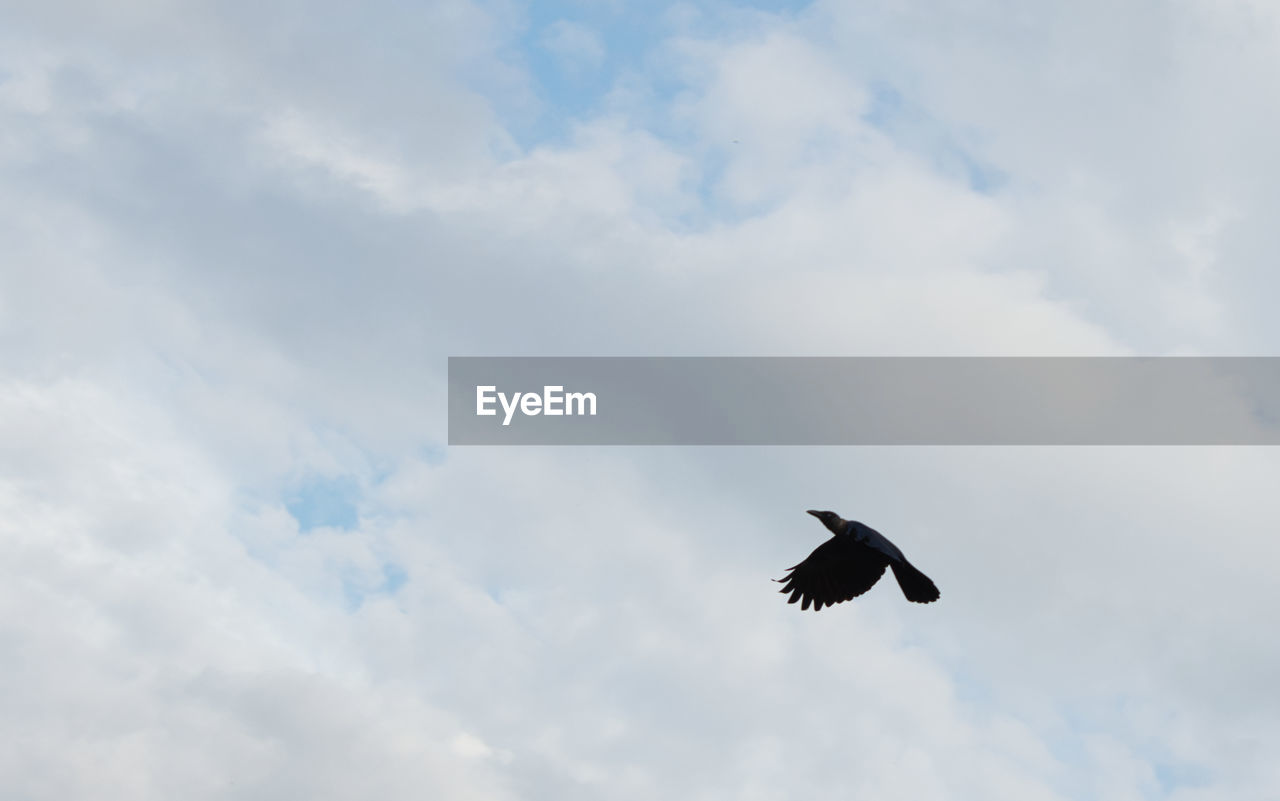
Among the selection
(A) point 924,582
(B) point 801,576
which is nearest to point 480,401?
(B) point 801,576

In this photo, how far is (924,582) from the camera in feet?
122

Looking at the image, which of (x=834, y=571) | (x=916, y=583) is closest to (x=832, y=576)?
(x=834, y=571)

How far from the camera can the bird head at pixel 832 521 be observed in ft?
127

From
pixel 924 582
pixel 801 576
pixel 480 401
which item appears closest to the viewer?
pixel 924 582

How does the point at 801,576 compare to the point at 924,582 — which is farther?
the point at 801,576

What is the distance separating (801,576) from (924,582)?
4766 millimetres

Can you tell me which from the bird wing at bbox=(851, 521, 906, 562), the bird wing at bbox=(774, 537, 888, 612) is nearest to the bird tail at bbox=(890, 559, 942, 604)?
the bird wing at bbox=(851, 521, 906, 562)

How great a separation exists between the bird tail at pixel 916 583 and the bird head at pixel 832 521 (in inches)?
85.5

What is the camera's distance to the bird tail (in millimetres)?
36938

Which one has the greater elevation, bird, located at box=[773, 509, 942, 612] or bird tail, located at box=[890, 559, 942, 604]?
bird, located at box=[773, 509, 942, 612]

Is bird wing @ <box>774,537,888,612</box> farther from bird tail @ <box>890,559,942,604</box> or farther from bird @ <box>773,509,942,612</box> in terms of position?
bird tail @ <box>890,559,942,604</box>

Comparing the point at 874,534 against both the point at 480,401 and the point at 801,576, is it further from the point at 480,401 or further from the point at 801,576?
the point at 480,401

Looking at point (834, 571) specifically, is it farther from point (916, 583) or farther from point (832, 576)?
point (916, 583)

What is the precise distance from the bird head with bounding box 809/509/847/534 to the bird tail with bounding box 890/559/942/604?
217 centimetres
